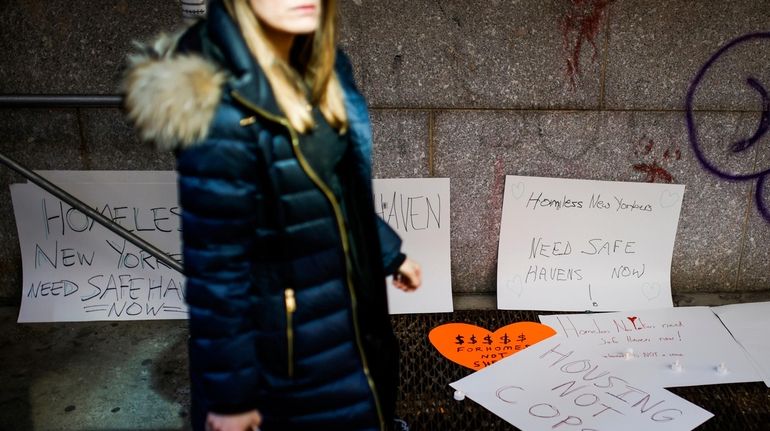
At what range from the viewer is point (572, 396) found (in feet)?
8.05

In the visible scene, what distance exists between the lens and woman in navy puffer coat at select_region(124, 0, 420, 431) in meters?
1.28

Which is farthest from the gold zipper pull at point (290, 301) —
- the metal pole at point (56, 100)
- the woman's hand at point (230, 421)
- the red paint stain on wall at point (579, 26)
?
the red paint stain on wall at point (579, 26)

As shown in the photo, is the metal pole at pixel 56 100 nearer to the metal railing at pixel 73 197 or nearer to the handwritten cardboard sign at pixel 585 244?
the metal railing at pixel 73 197

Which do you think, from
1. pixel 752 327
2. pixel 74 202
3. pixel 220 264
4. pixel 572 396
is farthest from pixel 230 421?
pixel 752 327

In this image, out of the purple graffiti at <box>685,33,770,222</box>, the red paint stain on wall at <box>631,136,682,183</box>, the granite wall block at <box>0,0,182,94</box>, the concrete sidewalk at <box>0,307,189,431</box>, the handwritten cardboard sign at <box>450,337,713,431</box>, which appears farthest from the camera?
the red paint stain on wall at <box>631,136,682,183</box>

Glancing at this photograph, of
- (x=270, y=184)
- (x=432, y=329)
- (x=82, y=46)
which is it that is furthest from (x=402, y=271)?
(x=82, y=46)

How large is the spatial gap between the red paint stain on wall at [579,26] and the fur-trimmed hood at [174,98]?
2.09 metres

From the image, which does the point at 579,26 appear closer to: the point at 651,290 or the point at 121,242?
the point at 651,290

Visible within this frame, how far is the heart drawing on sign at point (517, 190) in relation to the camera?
3.18 metres

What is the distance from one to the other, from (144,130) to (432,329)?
2033 mm

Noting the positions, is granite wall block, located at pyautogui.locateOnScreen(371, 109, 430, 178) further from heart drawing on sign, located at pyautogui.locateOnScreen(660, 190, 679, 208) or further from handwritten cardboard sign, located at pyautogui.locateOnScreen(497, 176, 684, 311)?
heart drawing on sign, located at pyautogui.locateOnScreen(660, 190, 679, 208)

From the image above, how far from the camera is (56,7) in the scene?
9.41ft

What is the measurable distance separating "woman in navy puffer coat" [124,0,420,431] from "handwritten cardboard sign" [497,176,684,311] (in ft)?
5.74

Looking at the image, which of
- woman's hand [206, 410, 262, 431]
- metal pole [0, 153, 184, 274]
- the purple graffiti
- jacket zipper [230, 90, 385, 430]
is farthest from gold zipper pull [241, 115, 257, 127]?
the purple graffiti
